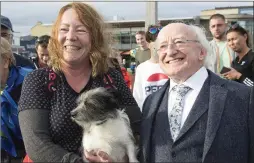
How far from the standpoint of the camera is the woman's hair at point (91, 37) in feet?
9.77

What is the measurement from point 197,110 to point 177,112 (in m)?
0.17

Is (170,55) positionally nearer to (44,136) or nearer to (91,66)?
(91,66)

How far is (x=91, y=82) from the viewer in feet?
9.87

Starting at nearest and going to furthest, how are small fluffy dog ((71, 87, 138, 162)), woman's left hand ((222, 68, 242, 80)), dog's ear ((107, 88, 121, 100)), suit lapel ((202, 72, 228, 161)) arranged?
1. suit lapel ((202, 72, 228, 161))
2. small fluffy dog ((71, 87, 138, 162))
3. dog's ear ((107, 88, 121, 100))
4. woman's left hand ((222, 68, 242, 80))

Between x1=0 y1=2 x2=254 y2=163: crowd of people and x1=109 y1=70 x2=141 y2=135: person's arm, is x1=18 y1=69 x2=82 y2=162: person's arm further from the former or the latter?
x1=109 y1=70 x2=141 y2=135: person's arm

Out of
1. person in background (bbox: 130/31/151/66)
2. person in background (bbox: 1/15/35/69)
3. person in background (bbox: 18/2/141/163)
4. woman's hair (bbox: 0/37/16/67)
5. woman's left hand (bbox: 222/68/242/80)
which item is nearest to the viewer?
person in background (bbox: 18/2/141/163)

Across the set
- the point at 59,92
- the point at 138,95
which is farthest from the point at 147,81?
the point at 59,92

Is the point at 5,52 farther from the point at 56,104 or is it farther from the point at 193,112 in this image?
the point at 193,112

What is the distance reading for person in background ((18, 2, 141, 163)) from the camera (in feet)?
8.85

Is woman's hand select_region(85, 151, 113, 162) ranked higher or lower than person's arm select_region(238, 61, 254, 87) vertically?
lower

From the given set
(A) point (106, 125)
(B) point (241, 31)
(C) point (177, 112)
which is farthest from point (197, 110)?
(B) point (241, 31)

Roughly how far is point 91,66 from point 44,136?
0.75m

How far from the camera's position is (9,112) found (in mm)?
3463

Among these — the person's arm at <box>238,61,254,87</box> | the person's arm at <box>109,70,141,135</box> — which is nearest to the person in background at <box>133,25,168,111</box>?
the person's arm at <box>238,61,254,87</box>
